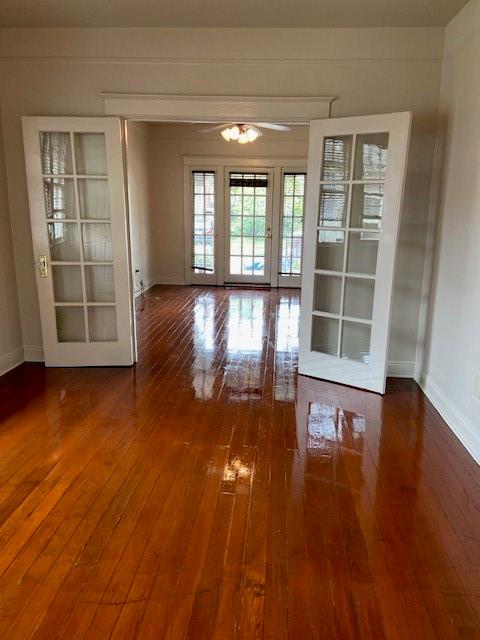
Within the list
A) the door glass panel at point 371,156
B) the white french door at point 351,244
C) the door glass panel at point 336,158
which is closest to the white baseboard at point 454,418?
the white french door at point 351,244

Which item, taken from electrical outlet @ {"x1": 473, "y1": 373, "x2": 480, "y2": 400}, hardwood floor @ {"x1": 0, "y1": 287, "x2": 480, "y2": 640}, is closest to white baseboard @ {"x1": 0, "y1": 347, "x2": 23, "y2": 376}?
hardwood floor @ {"x1": 0, "y1": 287, "x2": 480, "y2": 640}

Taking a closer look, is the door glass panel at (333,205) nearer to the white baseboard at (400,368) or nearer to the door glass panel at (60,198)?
the white baseboard at (400,368)

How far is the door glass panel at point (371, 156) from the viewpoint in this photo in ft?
10.9

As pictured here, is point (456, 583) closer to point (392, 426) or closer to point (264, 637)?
point (264, 637)

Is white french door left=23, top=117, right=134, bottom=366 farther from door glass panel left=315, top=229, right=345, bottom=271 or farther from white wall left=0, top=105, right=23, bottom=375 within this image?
door glass panel left=315, top=229, right=345, bottom=271

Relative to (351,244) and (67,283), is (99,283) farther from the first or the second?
(351,244)

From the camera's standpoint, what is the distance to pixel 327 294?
12.5ft

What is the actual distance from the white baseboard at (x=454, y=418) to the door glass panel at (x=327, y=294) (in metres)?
0.95

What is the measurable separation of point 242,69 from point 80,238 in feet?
6.30

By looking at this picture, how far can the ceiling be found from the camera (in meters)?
3.04

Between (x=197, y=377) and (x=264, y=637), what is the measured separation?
2.49 metres

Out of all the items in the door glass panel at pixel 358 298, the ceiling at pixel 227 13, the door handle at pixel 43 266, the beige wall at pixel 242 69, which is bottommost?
the door glass panel at pixel 358 298

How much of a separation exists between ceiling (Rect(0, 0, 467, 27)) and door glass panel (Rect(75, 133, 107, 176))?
0.82m

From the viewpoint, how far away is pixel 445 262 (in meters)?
3.35
